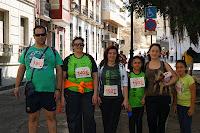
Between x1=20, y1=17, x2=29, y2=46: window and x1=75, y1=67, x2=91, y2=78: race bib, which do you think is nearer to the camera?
x1=75, y1=67, x2=91, y2=78: race bib

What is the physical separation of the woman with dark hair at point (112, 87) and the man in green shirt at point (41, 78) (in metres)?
0.68

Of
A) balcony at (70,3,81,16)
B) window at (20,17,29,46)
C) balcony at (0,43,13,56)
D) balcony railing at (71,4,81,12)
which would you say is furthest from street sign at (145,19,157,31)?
balcony railing at (71,4,81,12)

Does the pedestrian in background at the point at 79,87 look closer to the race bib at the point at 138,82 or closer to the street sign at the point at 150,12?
the race bib at the point at 138,82

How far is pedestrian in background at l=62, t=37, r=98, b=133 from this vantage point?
676 cm

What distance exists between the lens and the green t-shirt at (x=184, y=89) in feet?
22.1

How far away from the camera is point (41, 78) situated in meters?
6.55

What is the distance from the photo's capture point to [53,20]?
105 feet

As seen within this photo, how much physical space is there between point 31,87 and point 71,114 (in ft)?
2.60

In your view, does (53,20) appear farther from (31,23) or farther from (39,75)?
(39,75)

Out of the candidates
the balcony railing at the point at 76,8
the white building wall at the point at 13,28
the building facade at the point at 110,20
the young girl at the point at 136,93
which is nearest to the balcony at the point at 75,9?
the balcony railing at the point at 76,8

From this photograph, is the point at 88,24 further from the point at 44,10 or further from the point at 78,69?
the point at 78,69

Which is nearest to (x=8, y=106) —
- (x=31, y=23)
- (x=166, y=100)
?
(x=166, y=100)

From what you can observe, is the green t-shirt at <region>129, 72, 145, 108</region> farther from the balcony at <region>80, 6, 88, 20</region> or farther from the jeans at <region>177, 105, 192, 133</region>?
the balcony at <region>80, 6, 88, 20</region>

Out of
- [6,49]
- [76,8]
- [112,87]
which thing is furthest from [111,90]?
[76,8]
